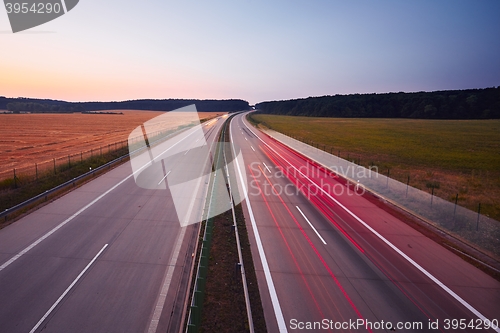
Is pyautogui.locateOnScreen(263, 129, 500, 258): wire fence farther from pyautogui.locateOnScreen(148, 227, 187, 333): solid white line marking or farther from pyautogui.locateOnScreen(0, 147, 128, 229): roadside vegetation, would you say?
pyautogui.locateOnScreen(0, 147, 128, 229): roadside vegetation

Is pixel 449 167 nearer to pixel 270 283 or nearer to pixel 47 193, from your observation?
pixel 270 283

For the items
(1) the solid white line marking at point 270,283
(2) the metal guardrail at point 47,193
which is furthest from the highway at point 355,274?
(2) the metal guardrail at point 47,193

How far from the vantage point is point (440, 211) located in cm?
1866

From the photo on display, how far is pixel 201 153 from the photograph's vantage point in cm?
3841

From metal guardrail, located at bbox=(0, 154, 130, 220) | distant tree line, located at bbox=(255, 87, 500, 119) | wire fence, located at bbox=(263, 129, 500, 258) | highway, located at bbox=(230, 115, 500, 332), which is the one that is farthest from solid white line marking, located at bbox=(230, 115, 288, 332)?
distant tree line, located at bbox=(255, 87, 500, 119)

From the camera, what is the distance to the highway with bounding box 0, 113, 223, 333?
8.92 m

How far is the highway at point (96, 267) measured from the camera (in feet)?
29.3

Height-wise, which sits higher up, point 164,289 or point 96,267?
point 96,267

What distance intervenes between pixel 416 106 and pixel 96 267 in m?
155

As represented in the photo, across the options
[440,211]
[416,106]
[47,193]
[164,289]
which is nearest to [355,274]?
[164,289]

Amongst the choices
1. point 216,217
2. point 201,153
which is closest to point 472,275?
point 216,217

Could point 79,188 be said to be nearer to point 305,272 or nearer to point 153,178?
point 153,178

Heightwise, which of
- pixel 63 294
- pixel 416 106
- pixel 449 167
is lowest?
pixel 449 167

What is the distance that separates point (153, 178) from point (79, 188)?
542 centimetres
